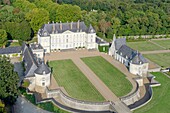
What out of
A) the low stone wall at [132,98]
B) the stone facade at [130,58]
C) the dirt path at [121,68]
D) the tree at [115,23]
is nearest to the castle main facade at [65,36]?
the dirt path at [121,68]

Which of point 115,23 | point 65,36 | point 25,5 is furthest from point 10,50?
point 25,5

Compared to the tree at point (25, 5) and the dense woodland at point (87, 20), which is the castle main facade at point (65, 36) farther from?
the tree at point (25, 5)

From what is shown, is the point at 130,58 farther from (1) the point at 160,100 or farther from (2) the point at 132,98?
(2) the point at 132,98

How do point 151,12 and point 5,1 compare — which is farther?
point 5,1

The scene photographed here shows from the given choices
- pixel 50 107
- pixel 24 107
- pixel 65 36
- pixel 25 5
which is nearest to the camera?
pixel 24 107

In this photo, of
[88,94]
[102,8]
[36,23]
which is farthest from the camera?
[102,8]

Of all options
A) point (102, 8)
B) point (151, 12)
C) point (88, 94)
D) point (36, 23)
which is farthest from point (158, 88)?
point (102, 8)

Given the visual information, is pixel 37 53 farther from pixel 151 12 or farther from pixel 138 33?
pixel 151 12
